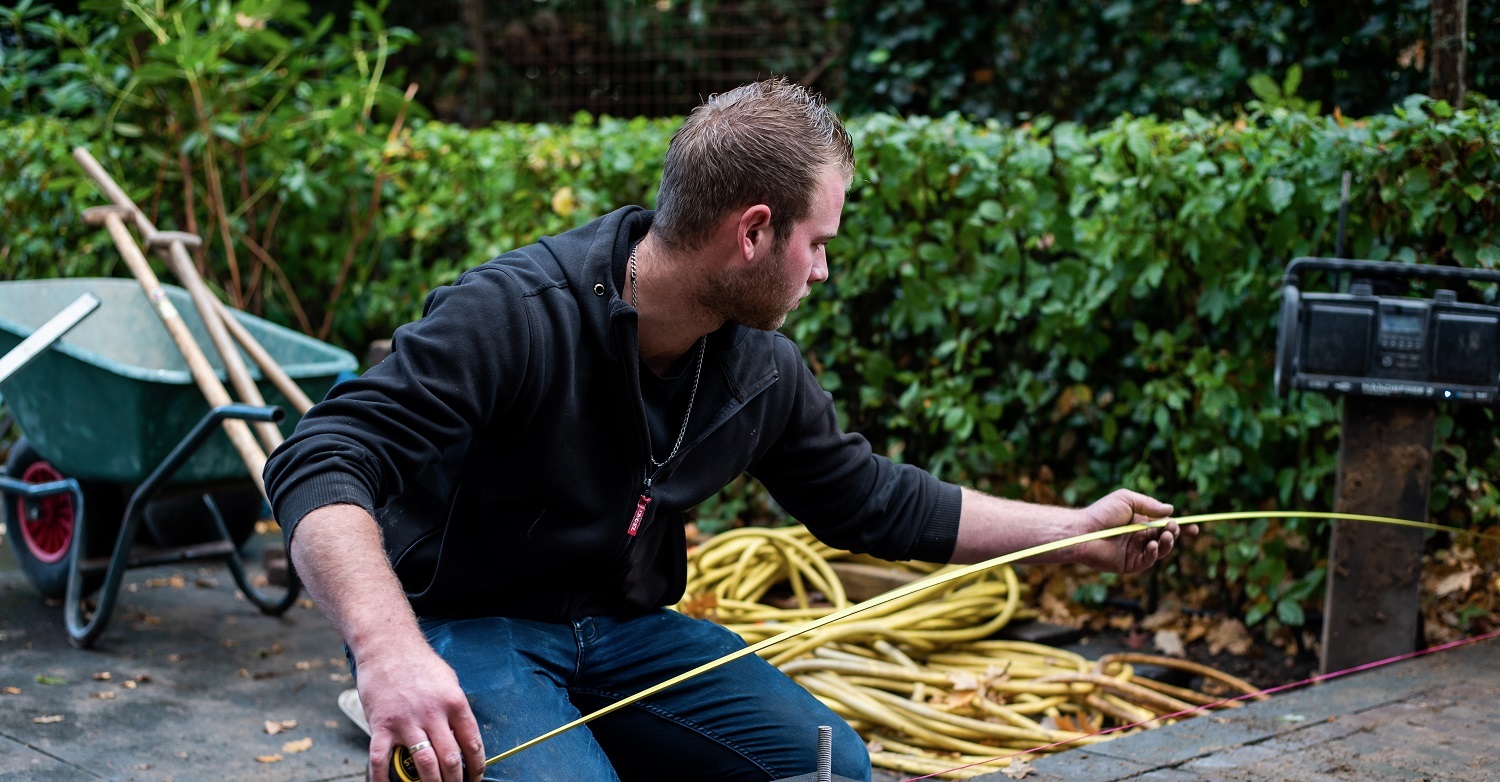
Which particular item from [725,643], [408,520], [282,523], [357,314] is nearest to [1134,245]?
[725,643]

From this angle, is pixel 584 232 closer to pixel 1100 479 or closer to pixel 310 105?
pixel 1100 479

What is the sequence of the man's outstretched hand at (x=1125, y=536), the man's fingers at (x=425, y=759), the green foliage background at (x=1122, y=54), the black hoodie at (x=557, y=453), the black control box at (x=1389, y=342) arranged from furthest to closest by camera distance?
the green foliage background at (x=1122, y=54)
the black control box at (x=1389, y=342)
the man's outstretched hand at (x=1125, y=536)
the black hoodie at (x=557, y=453)
the man's fingers at (x=425, y=759)

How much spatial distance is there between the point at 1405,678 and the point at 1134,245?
1.45 meters

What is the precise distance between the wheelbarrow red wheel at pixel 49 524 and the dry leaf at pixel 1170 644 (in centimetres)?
337

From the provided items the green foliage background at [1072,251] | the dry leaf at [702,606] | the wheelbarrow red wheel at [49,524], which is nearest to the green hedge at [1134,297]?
the green foliage background at [1072,251]

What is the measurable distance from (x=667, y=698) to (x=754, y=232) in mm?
829

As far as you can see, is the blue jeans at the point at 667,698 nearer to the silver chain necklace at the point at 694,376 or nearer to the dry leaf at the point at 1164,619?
the silver chain necklace at the point at 694,376

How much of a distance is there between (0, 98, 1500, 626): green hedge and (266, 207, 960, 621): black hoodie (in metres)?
1.88

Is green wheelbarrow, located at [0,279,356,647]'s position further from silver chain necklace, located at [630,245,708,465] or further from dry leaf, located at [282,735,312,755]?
silver chain necklace, located at [630,245,708,465]

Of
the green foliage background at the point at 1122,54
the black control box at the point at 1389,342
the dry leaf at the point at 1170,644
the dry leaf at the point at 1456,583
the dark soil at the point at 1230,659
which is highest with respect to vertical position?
the green foliage background at the point at 1122,54

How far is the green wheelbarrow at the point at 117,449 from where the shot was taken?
397 cm

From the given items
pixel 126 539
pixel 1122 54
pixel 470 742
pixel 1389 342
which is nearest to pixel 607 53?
pixel 1122 54

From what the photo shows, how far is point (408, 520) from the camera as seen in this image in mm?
2281

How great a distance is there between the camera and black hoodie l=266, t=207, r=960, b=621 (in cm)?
196
